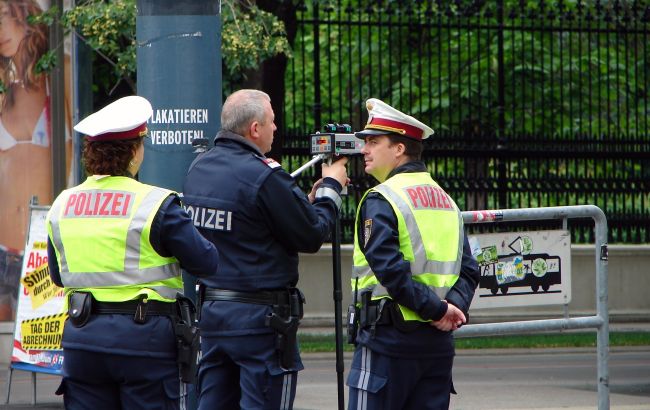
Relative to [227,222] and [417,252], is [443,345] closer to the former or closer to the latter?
[417,252]

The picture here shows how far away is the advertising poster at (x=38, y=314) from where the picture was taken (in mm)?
9680

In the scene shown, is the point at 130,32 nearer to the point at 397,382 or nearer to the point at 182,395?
the point at 397,382

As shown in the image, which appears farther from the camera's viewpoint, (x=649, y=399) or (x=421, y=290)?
(x=649, y=399)

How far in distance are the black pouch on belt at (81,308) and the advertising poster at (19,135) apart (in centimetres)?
759

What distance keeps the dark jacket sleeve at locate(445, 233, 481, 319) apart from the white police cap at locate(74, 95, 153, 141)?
1.57 meters

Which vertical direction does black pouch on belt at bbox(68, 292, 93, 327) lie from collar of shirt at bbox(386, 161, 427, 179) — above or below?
below

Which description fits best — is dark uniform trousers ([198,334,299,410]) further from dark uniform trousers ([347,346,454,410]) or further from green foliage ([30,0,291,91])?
green foliage ([30,0,291,91])

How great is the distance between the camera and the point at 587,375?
39.1ft

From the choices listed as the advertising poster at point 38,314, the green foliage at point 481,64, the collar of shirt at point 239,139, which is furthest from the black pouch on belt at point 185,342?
the green foliage at point 481,64

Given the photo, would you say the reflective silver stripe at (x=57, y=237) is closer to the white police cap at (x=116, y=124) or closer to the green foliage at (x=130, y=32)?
the white police cap at (x=116, y=124)

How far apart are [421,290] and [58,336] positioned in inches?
194

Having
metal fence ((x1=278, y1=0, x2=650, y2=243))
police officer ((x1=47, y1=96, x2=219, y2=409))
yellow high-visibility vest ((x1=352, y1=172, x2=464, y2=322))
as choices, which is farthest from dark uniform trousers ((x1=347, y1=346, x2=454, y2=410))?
metal fence ((x1=278, y1=0, x2=650, y2=243))

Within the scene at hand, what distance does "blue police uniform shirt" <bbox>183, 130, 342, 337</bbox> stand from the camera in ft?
18.7

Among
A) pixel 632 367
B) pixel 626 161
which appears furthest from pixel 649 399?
pixel 626 161
